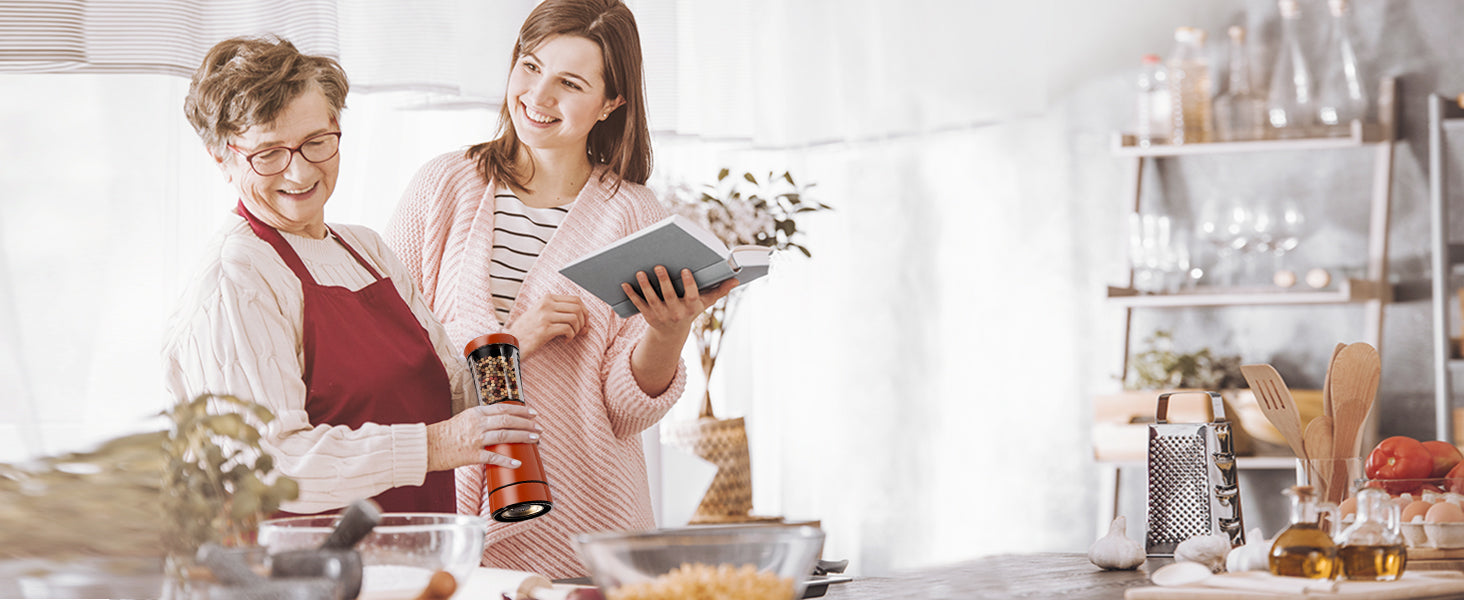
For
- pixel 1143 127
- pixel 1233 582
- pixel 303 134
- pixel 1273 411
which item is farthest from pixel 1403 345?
pixel 303 134

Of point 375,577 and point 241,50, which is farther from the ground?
point 241,50

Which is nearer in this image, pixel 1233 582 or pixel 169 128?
pixel 1233 582

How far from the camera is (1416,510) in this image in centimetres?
134

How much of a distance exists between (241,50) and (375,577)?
31.3 inches

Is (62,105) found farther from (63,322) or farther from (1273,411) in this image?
(1273,411)

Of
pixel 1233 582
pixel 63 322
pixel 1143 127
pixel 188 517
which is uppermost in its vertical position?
pixel 1143 127

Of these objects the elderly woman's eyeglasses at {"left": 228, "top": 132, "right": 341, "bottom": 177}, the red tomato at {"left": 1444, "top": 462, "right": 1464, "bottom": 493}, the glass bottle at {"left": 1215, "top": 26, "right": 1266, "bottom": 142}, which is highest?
the glass bottle at {"left": 1215, "top": 26, "right": 1266, "bottom": 142}

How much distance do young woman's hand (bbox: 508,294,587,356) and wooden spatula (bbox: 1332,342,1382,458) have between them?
3.13 ft

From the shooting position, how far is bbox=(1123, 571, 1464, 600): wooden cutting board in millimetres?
1023

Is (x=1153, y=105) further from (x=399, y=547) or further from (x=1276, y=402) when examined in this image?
(x=399, y=547)

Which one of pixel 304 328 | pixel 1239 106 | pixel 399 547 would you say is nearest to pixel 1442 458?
pixel 399 547

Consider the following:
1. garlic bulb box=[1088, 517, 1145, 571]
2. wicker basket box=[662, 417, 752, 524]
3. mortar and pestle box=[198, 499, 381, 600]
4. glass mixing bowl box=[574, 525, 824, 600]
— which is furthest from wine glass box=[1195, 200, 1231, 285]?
mortar and pestle box=[198, 499, 381, 600]

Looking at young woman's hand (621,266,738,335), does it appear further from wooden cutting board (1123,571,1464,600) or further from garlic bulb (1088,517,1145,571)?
wooden cutting board (1123,571,1464,600)

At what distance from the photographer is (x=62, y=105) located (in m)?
1.87
